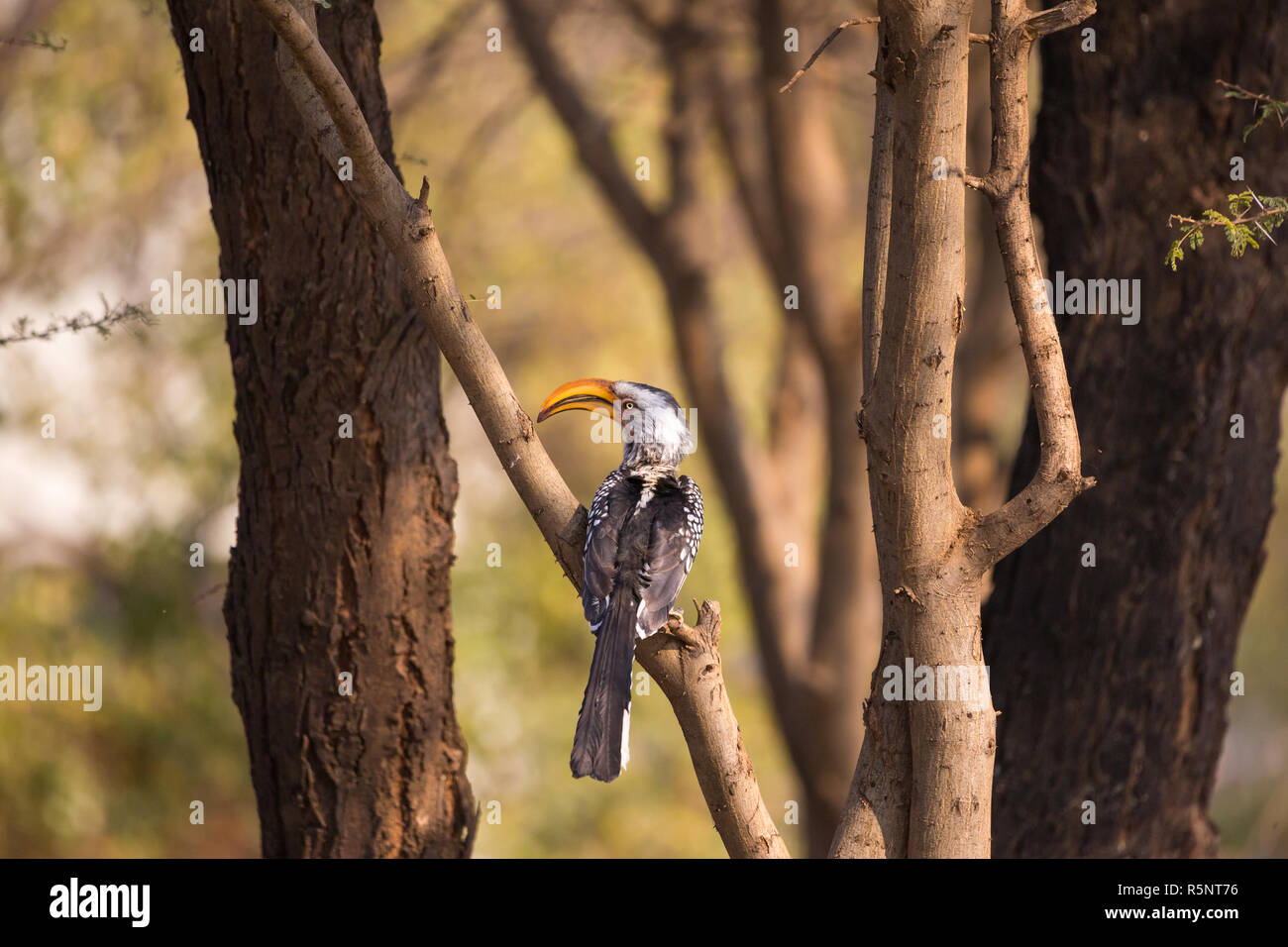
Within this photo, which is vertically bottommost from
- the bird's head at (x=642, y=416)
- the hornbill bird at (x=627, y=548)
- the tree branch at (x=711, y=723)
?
the tree branch at (x=711, y=723)

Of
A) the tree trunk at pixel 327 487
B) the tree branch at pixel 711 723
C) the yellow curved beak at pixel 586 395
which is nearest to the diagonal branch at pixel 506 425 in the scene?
the tree branch at pixel 711 723

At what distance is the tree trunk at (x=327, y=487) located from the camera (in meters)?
3.32

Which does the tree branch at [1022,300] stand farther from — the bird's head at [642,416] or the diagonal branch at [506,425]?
the bird's head at [642,416]

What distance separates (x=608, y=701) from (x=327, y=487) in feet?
4.37

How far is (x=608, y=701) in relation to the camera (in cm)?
247

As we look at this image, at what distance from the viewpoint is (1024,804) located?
12.3 feet

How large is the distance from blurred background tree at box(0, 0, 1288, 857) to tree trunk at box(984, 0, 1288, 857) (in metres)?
2.78

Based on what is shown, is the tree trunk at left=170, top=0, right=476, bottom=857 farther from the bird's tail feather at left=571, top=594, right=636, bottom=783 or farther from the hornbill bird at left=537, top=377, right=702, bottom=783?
the bird's tail feather at left=571, top=594, right=636, bottom=783

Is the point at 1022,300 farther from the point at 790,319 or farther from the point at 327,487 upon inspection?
the point at 790,319

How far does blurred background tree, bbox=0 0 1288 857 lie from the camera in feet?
23.8

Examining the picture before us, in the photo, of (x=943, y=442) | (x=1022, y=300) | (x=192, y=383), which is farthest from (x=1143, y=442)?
(x=192, y=383)

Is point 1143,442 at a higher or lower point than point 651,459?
higher

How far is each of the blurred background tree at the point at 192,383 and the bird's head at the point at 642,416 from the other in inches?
146
